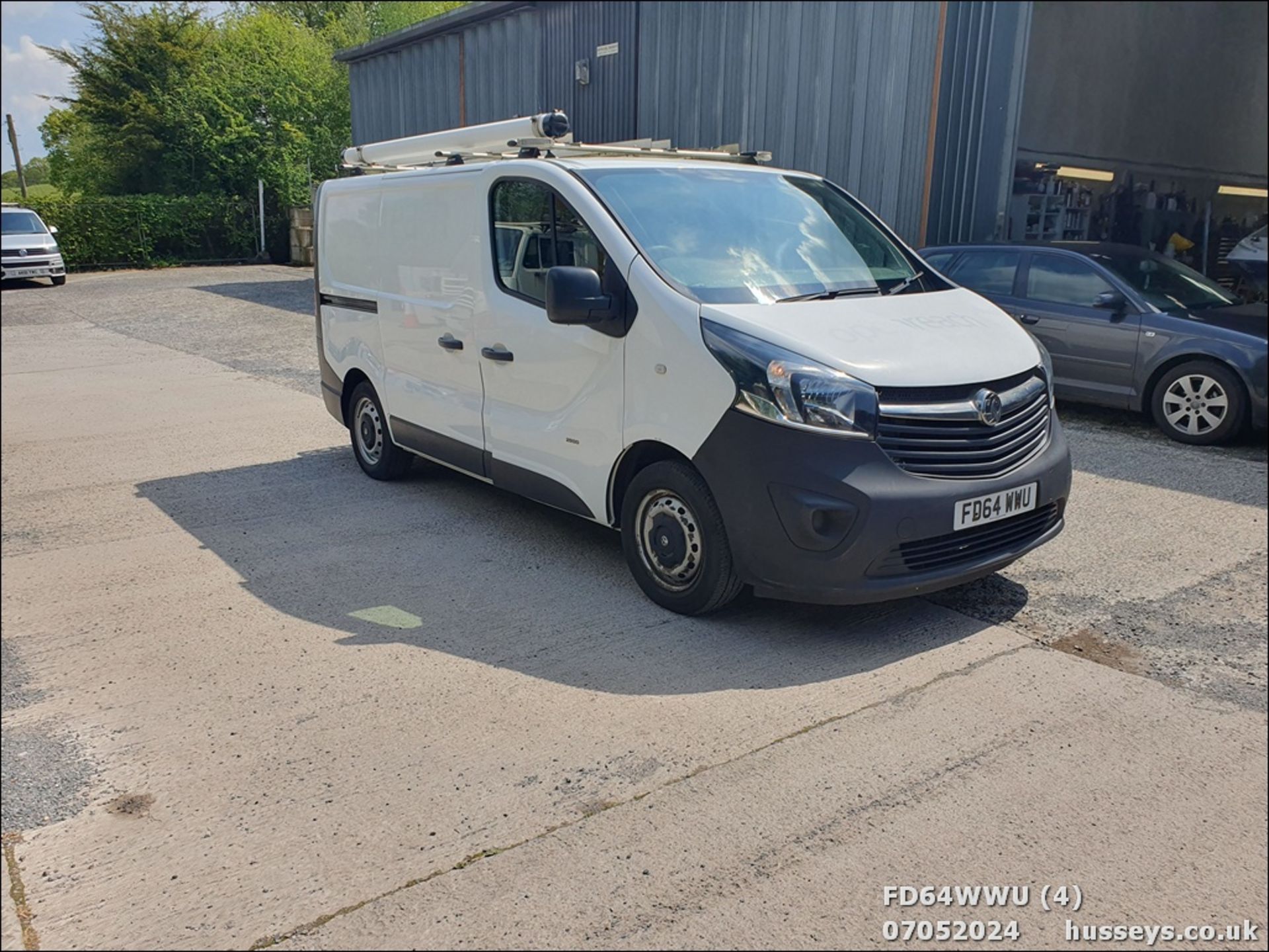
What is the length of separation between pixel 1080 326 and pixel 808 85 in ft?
18.9

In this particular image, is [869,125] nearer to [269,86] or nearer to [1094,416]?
[1094,416]

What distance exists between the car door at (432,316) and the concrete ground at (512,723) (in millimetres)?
783

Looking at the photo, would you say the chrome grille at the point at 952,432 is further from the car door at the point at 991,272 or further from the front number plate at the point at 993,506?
the car door at the point at 991,272

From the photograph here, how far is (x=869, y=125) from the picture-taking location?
40.7 ft

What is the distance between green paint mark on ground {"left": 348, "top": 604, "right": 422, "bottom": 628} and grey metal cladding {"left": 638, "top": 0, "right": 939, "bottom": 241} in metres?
9.27

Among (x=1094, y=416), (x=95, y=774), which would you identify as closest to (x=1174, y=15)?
(x=95, y=774)

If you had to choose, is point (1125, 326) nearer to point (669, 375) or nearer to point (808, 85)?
point (669, 375)

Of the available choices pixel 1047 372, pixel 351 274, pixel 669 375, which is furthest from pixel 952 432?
pixel 351 274

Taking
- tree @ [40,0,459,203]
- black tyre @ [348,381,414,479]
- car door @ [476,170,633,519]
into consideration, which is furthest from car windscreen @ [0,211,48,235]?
black tyre @ [348,381,414,479]

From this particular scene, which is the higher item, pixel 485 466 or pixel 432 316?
pixel 432 316

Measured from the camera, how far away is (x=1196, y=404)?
7.98 meters

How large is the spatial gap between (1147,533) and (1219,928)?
430cm

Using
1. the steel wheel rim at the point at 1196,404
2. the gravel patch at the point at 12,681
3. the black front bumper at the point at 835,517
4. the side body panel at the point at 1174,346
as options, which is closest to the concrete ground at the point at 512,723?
the gravel patch at the point at 12,681

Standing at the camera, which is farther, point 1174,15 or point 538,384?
point 538,384
